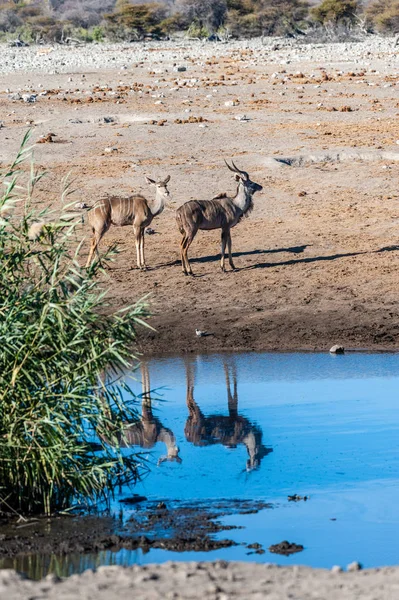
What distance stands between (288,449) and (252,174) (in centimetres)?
927

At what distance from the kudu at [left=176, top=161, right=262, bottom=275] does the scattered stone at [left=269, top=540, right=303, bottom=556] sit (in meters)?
7.64

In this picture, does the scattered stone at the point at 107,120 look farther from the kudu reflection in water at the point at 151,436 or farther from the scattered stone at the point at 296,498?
the scattered stone at the point at 296,498

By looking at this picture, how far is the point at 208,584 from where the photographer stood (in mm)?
5414

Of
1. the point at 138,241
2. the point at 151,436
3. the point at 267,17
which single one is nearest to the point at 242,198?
the point at 138,241

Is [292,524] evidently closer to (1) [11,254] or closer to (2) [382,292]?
(1) [11,254]

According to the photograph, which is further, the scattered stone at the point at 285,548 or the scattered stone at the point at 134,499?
the scattered stone at the point at 134,499

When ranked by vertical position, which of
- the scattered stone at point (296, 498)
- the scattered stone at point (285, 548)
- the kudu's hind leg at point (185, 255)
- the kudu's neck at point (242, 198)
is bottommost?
the scattered stone at point (296, 498)

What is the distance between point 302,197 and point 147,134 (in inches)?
161

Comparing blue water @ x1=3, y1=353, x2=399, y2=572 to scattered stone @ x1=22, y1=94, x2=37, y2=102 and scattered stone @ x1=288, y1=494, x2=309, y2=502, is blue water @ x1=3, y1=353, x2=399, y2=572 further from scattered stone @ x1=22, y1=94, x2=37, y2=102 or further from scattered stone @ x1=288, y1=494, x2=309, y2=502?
scattered stone @ x1=22, y1=94, x2=37, y2=102

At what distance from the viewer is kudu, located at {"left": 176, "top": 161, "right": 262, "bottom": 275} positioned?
45.4 feet

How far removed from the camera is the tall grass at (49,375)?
22.2 feet

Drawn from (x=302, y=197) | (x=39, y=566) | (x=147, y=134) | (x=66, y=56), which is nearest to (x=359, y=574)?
(x=39, y=566)

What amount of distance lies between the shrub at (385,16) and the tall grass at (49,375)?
33945 millimetres

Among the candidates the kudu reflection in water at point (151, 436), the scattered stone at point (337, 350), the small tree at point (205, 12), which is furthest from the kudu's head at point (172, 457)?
the small tree at point (205, 12)
